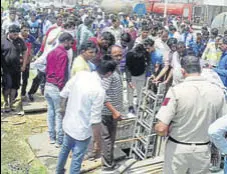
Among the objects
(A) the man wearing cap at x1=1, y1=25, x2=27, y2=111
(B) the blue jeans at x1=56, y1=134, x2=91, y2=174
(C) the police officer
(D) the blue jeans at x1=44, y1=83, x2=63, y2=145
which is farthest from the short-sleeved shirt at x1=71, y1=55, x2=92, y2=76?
(A) the man wearing cap at x1=1, y1=25, x2=27, y2=111

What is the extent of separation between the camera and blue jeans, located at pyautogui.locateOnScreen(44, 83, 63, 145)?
196 inches

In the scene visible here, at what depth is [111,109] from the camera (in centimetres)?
405

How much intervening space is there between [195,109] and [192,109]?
3 centimetres

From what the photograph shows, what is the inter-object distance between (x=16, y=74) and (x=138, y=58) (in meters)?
2.29

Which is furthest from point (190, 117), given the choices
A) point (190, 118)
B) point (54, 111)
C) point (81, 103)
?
point (54, 111)

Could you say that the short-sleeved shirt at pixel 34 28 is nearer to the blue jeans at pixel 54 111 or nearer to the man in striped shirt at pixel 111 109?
the blue jeans at pixel 54 111

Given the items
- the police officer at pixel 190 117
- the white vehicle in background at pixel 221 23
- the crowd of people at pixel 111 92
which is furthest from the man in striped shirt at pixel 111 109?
the white vehicle in background at pixel 221 23

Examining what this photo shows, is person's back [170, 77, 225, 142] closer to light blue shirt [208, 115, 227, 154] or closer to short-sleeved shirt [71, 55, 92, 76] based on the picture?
light blue shirt [208, 115, 227, 154]

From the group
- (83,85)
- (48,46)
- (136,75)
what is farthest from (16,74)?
(83,85)

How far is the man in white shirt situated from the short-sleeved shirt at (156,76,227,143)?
74 centimetres

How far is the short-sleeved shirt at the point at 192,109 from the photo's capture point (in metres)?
3.02

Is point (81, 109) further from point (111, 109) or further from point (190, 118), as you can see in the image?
point (190, 118)

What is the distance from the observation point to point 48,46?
272 inches

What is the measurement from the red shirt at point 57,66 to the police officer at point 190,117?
86.1 inches
